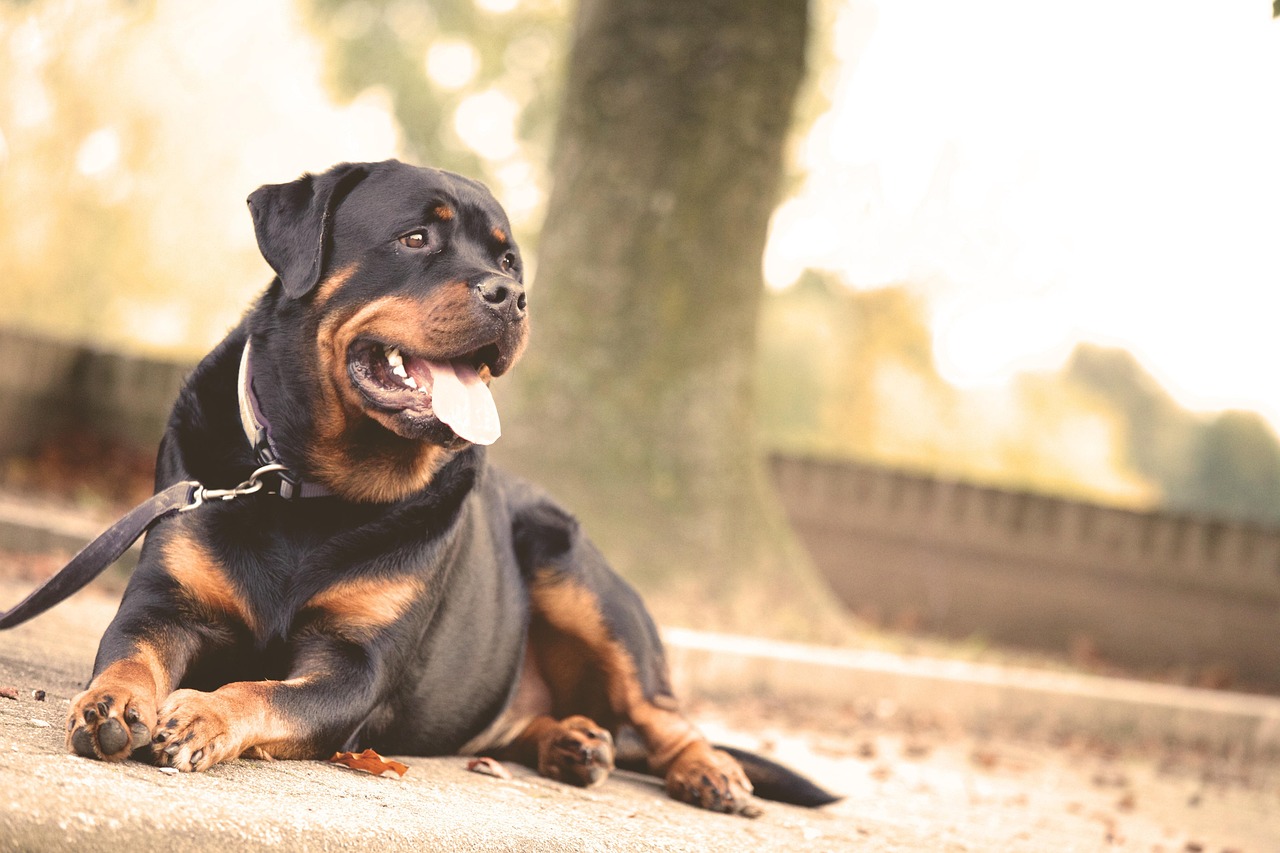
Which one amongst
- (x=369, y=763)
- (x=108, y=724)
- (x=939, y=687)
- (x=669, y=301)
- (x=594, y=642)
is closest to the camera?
(x=108, y=724)

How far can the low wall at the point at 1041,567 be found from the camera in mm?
10633

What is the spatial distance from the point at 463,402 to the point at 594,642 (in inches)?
45.3

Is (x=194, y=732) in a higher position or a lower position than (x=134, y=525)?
lower

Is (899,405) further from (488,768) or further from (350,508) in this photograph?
(350,508)

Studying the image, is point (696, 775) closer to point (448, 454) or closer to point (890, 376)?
point (448, 454)

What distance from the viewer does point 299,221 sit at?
11.8 ft

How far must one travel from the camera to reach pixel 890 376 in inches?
914

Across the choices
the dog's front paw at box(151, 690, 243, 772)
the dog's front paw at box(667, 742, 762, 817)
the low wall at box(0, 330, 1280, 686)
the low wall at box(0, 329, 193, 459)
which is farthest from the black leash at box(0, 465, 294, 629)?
the low wall at box(0, 330, 1280, 686)

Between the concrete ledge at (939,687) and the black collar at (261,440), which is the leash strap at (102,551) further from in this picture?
the concrete ledge at (939,687)

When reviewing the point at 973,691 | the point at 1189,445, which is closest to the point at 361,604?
the point at 973,691

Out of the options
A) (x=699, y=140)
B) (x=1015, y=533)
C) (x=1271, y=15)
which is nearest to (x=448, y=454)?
(x=1271, y=15)

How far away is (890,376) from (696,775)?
19738mm

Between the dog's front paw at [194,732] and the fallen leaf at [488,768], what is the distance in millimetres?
1056

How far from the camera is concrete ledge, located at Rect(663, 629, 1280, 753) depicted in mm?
6793
